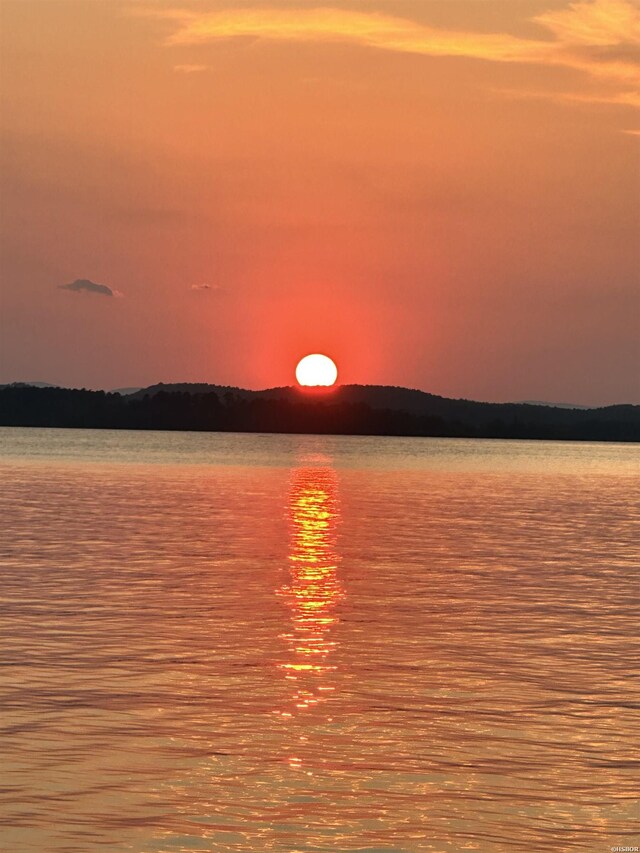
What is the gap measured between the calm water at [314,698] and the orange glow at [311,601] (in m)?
0.09

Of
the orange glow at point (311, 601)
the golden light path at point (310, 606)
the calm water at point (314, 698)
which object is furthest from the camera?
the orange glow at point (311, 601)

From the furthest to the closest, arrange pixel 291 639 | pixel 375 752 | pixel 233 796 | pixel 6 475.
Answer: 1. pixel 6 475
2. pixel 291 639
3. pixel 375 752
4. pixel 233 796

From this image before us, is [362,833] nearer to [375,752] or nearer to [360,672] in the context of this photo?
[375,752]

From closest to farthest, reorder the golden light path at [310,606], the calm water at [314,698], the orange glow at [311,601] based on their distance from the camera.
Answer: the calm water at [314,698] < the golden light path at [310,606] < the orange glow at [311,601]

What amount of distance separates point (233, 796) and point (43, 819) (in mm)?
1815

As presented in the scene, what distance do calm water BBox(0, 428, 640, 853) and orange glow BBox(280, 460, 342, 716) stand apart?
0.09 m

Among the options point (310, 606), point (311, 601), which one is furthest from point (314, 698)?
point (311, 601)

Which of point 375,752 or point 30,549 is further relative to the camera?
point 30,549

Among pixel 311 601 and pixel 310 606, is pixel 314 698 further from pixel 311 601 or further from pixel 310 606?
pixel 311 601

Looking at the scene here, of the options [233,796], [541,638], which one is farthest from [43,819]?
[541,638]

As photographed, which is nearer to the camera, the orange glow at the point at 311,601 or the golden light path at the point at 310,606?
the golden light path at the point at 310,606

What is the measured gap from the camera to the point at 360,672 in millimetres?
19297

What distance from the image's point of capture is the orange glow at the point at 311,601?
18484 mm

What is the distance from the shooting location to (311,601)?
27.6 m
